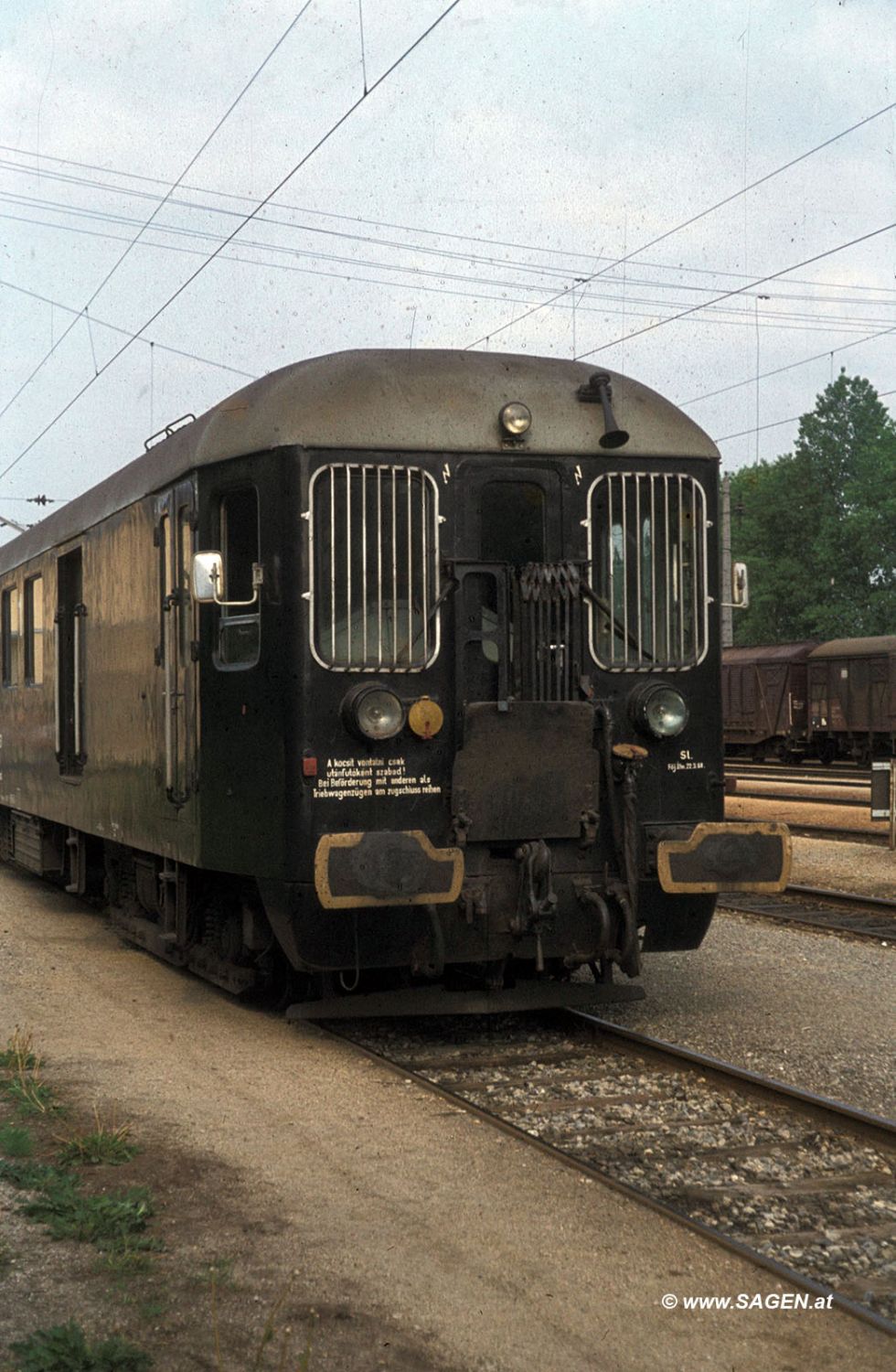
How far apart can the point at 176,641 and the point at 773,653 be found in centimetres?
3385

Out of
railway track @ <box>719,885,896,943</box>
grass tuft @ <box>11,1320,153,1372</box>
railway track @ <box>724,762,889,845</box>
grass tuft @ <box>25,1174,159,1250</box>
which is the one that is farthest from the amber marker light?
railway track @ <box>719,885,896,943</box>

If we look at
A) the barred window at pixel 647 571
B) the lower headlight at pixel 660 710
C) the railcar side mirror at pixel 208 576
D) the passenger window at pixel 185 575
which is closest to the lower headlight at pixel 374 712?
the railcar side mirror at pixel 208 576

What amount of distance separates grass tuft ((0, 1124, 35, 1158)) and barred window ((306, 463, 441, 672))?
99.4 inches

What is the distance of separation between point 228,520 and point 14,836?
853 cm

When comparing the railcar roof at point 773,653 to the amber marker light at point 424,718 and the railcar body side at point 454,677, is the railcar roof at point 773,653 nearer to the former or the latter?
the railcar body side at point 454,677

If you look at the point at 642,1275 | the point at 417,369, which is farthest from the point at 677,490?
the point at 642,1275

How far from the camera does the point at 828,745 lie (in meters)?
39.4

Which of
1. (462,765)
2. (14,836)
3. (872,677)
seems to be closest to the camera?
(462,765)

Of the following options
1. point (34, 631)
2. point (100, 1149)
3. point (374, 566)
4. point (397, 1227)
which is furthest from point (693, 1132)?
point (34, 631)

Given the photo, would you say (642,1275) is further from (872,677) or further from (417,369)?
(872,677)

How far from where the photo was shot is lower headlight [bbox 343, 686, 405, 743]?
7.35m

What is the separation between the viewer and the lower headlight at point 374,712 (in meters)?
7.35

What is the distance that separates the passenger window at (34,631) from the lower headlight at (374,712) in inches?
247

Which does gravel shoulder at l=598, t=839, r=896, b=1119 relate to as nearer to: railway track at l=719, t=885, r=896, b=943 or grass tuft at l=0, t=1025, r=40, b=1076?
railway track at l=719, t=885, r=896, b=943
